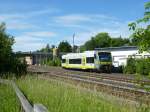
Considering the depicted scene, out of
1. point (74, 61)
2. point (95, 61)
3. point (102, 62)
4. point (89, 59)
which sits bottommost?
point (102, 62)

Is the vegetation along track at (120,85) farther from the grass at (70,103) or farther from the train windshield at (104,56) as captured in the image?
the train windshield at (104,56)

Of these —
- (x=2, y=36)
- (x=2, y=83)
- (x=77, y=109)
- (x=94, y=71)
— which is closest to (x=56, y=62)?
(x=94, y=71)

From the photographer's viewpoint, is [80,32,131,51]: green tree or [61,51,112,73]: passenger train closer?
[61,51,112,73]: passenger train

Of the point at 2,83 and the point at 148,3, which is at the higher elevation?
the point at 148,3

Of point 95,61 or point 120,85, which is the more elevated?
point 95,61

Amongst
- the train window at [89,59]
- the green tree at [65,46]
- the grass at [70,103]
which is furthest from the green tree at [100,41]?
the grass at [70,103]

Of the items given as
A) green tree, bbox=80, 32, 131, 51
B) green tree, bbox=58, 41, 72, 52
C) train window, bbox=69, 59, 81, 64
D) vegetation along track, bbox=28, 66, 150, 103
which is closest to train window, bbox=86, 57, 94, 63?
train window, bbox=69, 59, 81, 64

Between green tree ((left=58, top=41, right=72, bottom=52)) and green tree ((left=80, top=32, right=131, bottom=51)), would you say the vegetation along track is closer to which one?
green tree ((left=58, top=41, right=72, bottom=52))

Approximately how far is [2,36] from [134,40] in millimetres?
36632

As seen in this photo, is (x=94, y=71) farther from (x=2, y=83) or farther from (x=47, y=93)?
(x=47, y=93)

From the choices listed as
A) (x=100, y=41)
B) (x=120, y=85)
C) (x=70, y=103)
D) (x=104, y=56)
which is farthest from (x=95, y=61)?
(x=100, y=41)

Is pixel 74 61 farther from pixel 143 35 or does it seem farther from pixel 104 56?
pixel 143 35

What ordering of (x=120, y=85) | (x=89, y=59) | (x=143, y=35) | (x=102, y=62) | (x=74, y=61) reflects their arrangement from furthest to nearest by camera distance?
(x=74, y=61) < (x=89, y=59) < (x=102, y=62) < (x=120, y=85) < (x=143, y=35)

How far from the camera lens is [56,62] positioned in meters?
102
